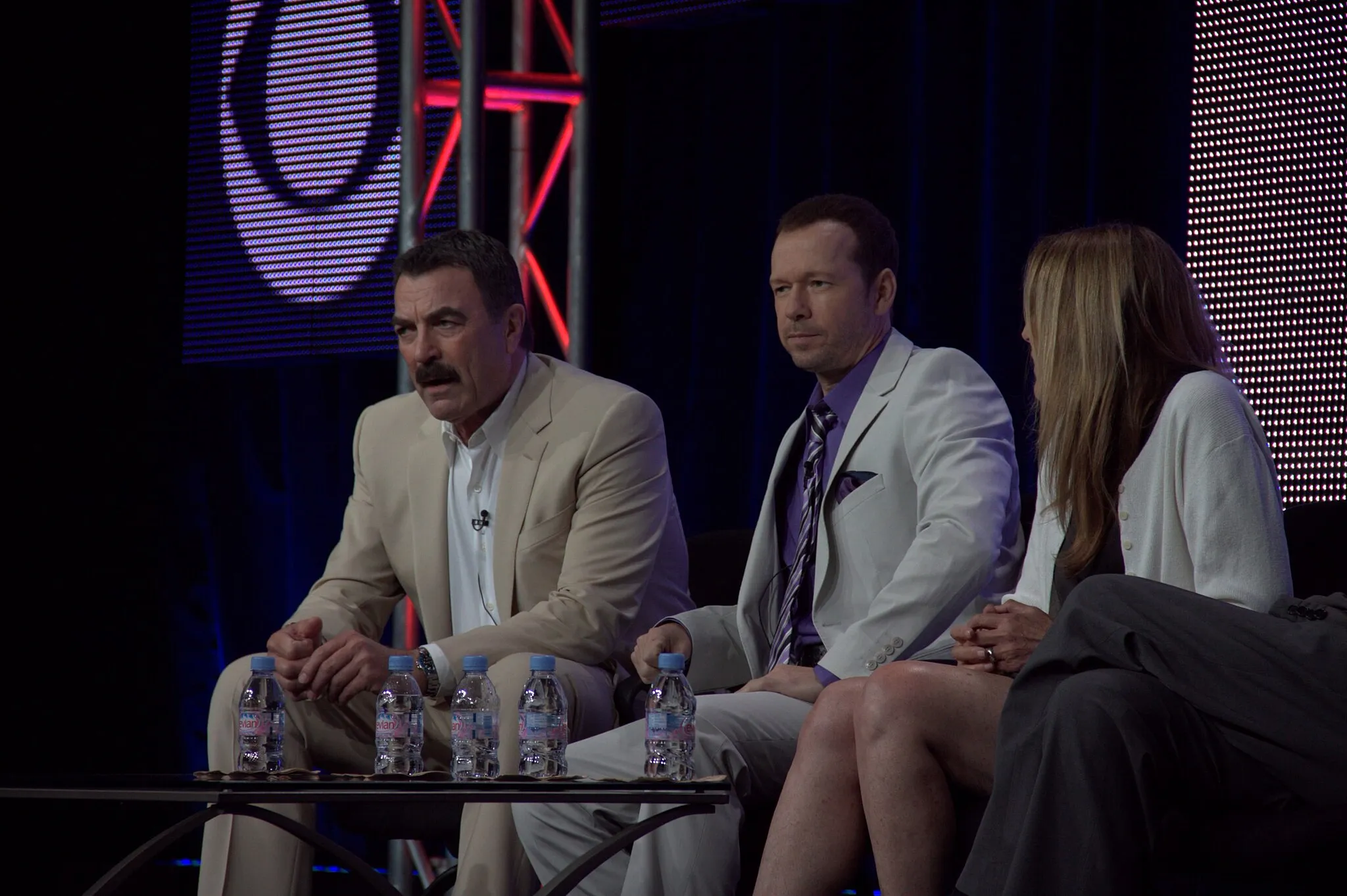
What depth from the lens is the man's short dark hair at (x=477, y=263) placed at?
318 cm

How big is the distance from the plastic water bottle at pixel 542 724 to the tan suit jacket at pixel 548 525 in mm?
326

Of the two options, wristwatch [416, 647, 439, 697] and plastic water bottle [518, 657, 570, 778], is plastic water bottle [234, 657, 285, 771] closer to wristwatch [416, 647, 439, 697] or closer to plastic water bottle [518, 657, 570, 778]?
wristwatch [416, 647, 439, 697]

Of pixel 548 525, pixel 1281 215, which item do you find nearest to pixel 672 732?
pixel 548 525

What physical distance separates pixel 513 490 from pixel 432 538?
0.64 feet

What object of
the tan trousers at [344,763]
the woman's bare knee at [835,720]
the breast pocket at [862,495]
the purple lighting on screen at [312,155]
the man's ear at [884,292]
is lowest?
the tan trousers at [344,763]

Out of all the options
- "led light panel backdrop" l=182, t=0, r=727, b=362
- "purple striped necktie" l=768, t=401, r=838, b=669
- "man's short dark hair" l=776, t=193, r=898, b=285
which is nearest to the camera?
"purple striped necktie" l=768, t=401, r=838, b=669

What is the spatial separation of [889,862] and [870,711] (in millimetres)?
194

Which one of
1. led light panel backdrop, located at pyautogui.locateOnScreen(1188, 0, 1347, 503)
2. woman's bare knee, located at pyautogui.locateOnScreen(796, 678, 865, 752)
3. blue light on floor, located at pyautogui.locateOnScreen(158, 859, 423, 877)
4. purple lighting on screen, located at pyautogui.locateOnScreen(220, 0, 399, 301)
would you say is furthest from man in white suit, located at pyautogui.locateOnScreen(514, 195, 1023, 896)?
blue light on floor, located at pyautogui.locateOnScreen(158, 859, 423, 877)

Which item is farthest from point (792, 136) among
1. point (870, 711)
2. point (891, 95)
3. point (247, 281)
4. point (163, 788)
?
point (163, 788)

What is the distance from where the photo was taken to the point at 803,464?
2891 mm

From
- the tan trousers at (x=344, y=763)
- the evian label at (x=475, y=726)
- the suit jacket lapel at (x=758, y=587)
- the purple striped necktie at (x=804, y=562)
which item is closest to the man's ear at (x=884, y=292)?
the purple striped necktie at (x=804, y=562)

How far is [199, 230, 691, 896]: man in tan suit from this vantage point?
9.35 ft

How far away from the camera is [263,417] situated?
4.99 m

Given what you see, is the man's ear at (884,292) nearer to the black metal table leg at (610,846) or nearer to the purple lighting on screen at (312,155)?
the black metal table leg at (610,846)
